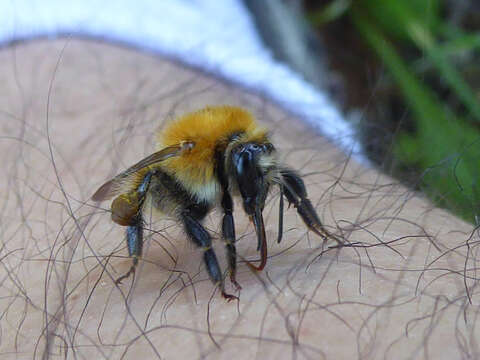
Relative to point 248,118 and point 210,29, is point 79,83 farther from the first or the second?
point 248,118

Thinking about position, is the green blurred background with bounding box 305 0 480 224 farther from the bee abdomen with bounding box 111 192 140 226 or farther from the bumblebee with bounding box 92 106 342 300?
the bee abdomen with bounding box 111 192 140 226

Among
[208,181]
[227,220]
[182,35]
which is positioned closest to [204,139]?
[208,181]

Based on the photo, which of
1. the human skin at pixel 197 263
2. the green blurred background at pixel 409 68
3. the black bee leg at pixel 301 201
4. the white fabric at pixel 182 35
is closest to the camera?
the human skin at pixel 197 263

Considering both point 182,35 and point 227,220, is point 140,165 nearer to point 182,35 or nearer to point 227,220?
point 227,220

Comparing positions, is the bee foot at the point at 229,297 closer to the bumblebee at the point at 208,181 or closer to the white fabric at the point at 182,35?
the bumblebee at the point at 208,181

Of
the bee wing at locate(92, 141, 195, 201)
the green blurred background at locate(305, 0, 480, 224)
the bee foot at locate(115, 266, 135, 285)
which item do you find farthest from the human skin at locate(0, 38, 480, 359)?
the green blurred background at locate(305, 0, 480, 224)

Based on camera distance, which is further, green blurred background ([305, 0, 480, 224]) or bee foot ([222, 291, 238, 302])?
green blurred background ([305, 0, 480, 224])

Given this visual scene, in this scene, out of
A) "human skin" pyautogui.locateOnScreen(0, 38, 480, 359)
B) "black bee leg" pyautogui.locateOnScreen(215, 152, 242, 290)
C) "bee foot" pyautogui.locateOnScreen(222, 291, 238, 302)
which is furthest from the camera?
"black bee leg" pyautogui.locateOnScreen(215, 152, 242, 290)

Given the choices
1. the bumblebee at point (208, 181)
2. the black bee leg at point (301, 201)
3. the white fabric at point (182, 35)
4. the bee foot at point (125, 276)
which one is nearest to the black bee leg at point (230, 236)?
the bumblebee at point (208, 181)
